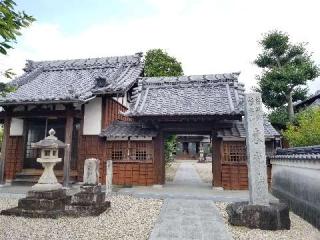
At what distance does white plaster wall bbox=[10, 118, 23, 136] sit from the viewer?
15.0 meters

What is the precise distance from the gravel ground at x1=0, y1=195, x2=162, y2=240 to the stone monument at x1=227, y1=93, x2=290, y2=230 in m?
2.42

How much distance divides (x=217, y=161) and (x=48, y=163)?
7.62m

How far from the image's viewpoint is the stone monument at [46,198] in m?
8.07

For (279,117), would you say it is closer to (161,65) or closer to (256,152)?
(161,65)

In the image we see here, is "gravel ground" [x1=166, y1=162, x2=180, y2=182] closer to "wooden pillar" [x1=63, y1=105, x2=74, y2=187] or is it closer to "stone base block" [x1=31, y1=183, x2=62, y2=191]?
"wooden pillar" [x1=63, y1=105, x2=74, y2=187]

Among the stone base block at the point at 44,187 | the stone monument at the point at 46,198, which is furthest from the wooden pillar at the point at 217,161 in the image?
the stone base block at the point at 44,187

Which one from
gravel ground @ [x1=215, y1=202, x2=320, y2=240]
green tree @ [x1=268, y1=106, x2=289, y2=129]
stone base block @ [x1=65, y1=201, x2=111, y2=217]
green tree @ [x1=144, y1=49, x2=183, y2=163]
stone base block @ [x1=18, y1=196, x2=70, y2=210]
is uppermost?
green tree @ [x1=144, y1=49, x2=183, y2=163]

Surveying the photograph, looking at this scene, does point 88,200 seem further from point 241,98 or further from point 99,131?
point 241,98

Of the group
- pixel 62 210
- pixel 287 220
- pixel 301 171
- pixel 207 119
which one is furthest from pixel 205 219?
pixel 207 119

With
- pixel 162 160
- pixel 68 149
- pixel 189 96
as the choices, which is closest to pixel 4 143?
pixel 68 149

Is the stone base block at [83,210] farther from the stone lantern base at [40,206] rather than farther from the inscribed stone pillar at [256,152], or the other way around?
the inscribed stone pillar at [256,152]

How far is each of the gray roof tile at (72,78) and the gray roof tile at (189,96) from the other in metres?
1.22

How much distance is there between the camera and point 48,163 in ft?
31.1

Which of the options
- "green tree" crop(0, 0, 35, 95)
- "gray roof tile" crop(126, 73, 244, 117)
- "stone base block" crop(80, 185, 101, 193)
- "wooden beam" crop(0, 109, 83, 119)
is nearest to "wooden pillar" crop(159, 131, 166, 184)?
"gray roof tile" crop(126, 73, 244, 117)
